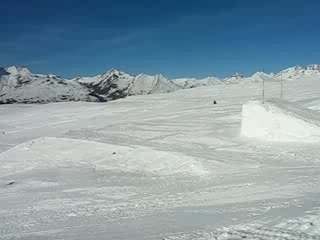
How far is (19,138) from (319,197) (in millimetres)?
32680

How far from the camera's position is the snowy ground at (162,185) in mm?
10320

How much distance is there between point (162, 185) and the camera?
58.2 ft

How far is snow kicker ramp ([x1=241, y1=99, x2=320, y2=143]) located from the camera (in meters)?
24.2

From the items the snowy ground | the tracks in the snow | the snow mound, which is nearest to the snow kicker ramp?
Result: the snowy ground

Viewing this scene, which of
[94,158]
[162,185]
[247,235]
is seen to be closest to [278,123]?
[162,185]

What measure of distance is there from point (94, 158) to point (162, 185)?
30.6ft

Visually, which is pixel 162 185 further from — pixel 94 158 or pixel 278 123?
pixel 278 123

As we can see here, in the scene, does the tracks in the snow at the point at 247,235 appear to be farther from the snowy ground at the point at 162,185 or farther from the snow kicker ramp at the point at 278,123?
the snow kicker ramp at the point at 278,123

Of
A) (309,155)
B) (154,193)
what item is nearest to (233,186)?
(154,193)

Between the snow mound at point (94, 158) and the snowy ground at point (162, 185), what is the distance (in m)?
0.07

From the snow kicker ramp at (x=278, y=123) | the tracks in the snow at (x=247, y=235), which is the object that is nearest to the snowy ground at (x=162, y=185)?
the tracks in the snow at (x=247, y=235)

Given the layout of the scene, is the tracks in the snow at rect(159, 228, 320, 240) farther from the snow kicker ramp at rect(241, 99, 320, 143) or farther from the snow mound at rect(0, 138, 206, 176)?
the snow kicker ramp at rect(241, 99, 320, 143)

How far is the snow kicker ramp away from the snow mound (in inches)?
237

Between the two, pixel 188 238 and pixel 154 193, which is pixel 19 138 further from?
A: pixel 188 238
